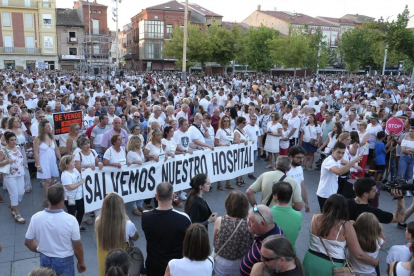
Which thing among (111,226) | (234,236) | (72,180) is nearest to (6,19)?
(72,180)

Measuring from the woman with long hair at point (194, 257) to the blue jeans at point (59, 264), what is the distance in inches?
55.3

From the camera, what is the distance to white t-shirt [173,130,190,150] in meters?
7.43

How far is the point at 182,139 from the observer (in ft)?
24.6

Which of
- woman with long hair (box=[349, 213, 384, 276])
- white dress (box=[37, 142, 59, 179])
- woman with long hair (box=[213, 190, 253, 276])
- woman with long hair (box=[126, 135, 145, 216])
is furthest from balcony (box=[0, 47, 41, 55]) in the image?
woman with long hair (box=[349, 213, 384, 276])

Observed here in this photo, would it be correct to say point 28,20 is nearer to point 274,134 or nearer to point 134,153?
point 274,134

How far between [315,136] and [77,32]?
59.9 m

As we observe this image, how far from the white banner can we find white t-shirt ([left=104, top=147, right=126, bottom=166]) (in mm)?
127

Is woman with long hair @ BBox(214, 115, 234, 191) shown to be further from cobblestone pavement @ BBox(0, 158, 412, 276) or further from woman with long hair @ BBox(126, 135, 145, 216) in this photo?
woman with long hair @ BBox(126, 135, 145, 216)

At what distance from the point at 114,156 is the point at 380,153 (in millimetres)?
6232

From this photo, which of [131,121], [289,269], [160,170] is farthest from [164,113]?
[289,269]

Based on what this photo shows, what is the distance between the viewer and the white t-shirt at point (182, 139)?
293 inches

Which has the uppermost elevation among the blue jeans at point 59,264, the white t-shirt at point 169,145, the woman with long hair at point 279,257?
the woman with long hair at point 279,257

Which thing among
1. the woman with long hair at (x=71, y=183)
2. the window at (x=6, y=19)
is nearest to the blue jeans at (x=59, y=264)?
the woman with long hair at (x=71, y=183)

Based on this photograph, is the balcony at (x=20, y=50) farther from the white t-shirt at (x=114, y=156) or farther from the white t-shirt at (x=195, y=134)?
the white t-shirt at (x=114, y=156)
